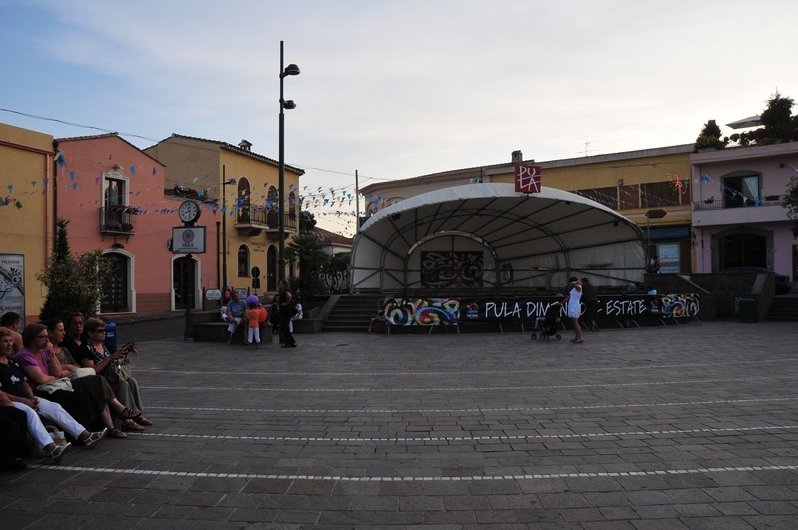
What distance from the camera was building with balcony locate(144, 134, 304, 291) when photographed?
108 ft

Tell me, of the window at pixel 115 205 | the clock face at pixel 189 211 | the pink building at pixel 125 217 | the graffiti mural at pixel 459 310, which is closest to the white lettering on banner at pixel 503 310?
the graffiti mural at pixel 459 310

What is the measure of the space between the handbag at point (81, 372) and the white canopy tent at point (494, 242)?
588 inches

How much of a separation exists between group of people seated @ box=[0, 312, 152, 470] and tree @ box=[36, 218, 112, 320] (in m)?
7.14

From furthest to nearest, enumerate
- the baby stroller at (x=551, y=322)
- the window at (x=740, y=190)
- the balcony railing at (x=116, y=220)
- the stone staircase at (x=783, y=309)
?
the window at (x=740, y=190) < the balcony railing at (x=116, y=220) < the stone staircase at (x=783, y=309) < the baby stroller at (x=551, y=322)

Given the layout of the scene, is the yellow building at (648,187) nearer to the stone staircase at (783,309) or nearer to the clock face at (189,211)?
the stone staircase at (783,309)

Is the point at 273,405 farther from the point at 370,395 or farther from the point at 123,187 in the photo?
the point at 123,187

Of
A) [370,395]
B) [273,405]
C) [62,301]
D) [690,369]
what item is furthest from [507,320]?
[62,301]

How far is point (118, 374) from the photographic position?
646 cm

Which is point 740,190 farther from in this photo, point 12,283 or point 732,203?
point 12,283

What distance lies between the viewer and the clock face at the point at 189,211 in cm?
1723

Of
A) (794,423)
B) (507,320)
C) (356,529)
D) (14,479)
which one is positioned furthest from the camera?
(507,320)

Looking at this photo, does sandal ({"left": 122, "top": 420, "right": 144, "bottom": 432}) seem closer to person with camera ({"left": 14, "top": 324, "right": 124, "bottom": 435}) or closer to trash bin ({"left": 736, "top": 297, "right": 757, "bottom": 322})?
person with camera ({"left": 14, "top": 324, "right": 124, "bottom": 435})

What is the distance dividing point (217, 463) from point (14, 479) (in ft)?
5.45

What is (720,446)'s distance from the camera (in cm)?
543
